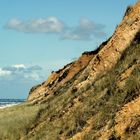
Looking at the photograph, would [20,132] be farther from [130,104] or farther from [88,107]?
[130,104]

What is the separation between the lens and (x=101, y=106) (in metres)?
21.3

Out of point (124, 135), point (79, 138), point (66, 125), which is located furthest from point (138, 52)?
point (124, 135)

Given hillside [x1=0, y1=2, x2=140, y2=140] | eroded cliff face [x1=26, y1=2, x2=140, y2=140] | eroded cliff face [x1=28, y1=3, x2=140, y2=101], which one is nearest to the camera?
eroded cliff face [x1=26, y1=2, x2=140, y2=140]

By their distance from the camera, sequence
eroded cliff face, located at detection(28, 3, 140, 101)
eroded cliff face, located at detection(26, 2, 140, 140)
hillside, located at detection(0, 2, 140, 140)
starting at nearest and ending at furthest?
eroded cliff face, located at detection(26, 2, 140, 140), hillside, located at detection(0, 2, 140, 140), eroded cliff face, located at detection(28, 3, 140, 101)

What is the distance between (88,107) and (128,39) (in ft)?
23.6

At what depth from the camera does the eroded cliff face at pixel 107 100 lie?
58.7ft

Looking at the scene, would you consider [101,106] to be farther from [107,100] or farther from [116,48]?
[116,48]

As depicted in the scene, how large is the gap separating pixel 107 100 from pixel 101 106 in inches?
16.7

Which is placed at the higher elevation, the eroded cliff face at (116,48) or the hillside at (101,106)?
the eroded cliff face at (116,48)

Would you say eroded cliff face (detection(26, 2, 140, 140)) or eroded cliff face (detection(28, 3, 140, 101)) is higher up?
eroded cliff face (detection(28, 3, 140, 101))

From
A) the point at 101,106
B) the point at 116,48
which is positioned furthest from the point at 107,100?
the point at 116,48

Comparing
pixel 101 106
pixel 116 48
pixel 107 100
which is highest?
pixel 116 48

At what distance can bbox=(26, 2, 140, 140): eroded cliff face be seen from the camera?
58.7 ft

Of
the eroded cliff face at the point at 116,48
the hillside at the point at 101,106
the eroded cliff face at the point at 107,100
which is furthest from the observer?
the eroded cliff face at the point at 116,48
